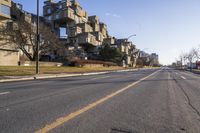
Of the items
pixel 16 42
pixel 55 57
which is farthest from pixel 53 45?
pixel 55 57

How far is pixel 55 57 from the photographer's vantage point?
7244 cm

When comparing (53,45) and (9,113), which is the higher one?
(53,45)

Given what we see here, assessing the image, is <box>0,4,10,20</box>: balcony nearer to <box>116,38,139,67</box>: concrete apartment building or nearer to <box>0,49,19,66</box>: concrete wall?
<box>0,49,19,66</box>: concrete wall

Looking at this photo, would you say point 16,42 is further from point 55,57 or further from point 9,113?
point 9,113

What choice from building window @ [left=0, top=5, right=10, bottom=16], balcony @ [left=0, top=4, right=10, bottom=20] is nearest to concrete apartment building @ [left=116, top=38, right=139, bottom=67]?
building window @ [left=0, top=5, right=10, bottom=16]

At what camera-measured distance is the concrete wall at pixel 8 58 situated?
4628cm

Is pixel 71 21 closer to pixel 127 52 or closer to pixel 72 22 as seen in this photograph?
pixel 72 22

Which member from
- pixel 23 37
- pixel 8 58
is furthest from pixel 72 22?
pixel 8 58

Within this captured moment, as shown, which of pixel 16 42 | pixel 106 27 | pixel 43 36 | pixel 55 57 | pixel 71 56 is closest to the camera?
pixel 16 42

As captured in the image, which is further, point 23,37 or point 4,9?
point 4,9

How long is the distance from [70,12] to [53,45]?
1572 inches

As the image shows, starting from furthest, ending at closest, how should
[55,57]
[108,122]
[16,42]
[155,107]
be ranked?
[55,57] < [16,42] < [155,107] < [108,122]

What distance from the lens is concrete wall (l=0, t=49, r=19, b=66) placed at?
4628cm

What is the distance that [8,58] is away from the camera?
4769 centimetres
